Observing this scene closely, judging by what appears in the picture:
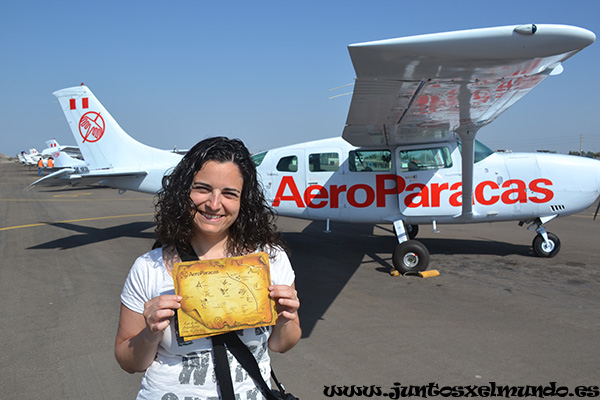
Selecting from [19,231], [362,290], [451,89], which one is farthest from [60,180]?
[451,89]

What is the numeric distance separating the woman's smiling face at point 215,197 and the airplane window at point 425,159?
21.7ft

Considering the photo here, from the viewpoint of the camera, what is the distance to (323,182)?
8430mm

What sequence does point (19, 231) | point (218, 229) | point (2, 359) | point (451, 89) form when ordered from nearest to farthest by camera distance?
point (218, 229) < point (2, 359) < point (451, 89) < point (19, 231)

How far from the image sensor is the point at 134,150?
10633mm

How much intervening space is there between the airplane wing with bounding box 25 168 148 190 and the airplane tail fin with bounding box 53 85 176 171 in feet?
1.24

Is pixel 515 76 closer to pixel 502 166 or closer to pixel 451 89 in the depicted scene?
pixel 451 89

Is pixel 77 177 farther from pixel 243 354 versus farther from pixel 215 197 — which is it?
pixel 243 354

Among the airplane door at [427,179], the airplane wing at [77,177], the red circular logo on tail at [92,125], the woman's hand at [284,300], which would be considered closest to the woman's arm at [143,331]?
the woman's hand at [284,300]

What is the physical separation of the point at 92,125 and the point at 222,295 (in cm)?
1072

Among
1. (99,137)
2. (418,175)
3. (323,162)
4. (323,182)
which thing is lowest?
(323,182)

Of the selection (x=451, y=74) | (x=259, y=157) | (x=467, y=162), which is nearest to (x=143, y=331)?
(x=451, y=74)

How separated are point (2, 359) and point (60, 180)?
5.53m

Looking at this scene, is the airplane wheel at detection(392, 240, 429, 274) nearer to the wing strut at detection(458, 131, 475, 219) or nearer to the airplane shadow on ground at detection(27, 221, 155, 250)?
the wing strut at detection(458, 131, 475, 219)

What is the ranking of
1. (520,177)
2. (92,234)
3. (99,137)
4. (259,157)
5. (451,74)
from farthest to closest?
(92,234), (99,137), (259,157), (520,177), (451,74)
